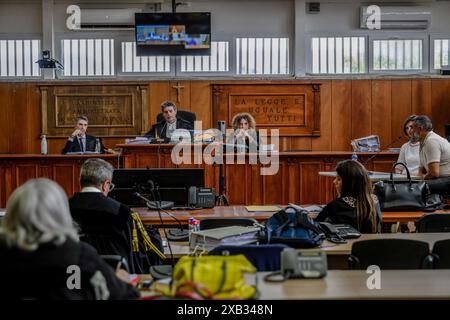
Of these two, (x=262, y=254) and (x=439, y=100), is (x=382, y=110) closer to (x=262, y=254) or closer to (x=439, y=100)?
(x=439, y=100)

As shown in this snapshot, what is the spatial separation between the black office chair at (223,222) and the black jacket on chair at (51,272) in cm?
176

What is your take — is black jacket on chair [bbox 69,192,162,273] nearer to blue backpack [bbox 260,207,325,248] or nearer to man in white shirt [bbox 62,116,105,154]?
blue backpack [bbox 260,207,325,248]

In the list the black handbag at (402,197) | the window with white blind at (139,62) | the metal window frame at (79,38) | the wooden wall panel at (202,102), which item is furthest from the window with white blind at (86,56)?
the black handbag at (402,197)

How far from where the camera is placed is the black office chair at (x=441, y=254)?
296 centimetres

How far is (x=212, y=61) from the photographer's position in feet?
33.9

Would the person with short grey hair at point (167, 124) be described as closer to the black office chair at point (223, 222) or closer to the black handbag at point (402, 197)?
the black handbag at point (402, 197)

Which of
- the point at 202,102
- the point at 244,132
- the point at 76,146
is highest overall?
the point at 202,102

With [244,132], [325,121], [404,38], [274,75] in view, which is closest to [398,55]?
[404,38]

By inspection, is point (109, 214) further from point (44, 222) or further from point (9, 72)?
point (9, 72)

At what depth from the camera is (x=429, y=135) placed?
590 cm

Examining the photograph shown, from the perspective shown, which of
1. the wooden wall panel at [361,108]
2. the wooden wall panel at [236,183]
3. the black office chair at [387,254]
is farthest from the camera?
the wooden wall panel at [361,108]

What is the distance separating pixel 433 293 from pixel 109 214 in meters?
1.76

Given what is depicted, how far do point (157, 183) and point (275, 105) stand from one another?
221 inches

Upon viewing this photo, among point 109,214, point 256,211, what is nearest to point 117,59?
point 256,211
